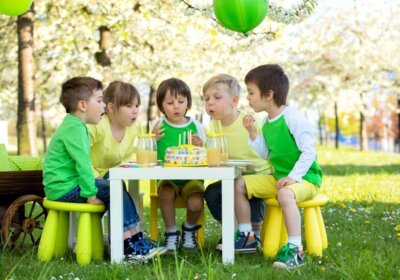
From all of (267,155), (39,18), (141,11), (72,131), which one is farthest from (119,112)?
(39,18)

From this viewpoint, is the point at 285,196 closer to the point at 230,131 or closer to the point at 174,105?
the point at 230,131

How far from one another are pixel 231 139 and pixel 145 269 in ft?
4.69

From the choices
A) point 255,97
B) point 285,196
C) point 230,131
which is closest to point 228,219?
point 285,196

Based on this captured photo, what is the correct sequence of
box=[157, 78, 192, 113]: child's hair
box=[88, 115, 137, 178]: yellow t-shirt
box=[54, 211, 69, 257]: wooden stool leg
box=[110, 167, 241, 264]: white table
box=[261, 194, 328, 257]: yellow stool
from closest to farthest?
box=[110, 167, 241, 264]: white table < box=[261, 194, 328, 257]: yellow stool < box=[54, 211, 69, 257]: wooden stool leg < box=[157, 78, 192, 113]: child's hair < box=[88, 115, 137, 178]: yellow t-shirt

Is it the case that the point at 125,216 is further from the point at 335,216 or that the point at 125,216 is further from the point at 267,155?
the point at 335,216

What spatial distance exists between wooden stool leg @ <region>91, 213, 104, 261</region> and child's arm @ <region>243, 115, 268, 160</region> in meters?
1.18

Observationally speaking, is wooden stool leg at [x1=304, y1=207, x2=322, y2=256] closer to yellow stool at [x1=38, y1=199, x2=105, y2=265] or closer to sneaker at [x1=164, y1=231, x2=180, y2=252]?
Answer: sneaker at [x1=164, y1=231, x2=180, y2=252]

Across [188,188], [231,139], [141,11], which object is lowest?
[188,188]

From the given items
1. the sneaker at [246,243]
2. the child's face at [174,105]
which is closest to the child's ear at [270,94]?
the child's face at [174,105]

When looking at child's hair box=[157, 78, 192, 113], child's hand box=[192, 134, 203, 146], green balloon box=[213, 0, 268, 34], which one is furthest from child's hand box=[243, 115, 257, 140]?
green balloon box=[213, 0, 268, 34]

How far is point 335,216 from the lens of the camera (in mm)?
6027

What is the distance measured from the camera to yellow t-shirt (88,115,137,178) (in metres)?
4.66

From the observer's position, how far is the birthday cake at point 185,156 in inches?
159

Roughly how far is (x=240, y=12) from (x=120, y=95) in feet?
3.55
